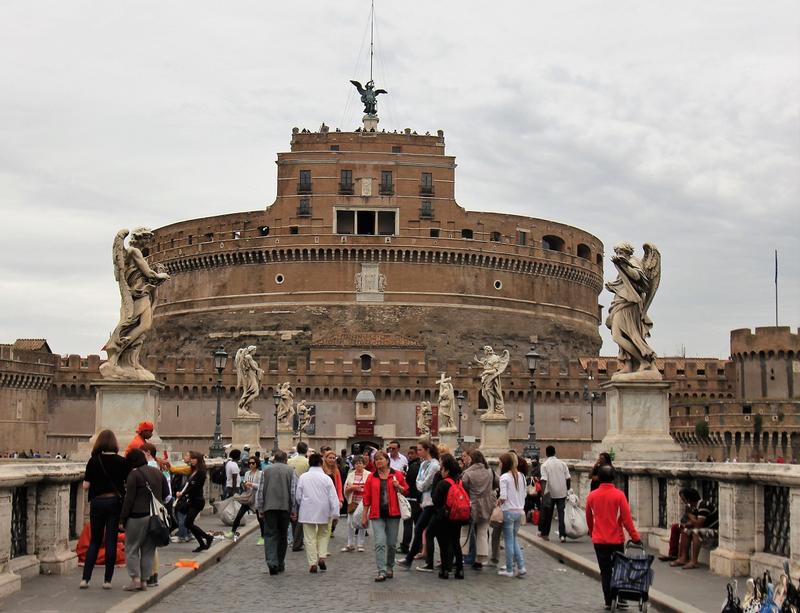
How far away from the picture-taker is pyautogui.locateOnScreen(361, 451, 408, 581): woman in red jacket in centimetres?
1236

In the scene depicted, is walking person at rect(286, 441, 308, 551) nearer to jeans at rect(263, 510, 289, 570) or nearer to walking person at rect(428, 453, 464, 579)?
jeans at rect(263, 510, 289, 570)

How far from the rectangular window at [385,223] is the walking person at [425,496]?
6630 cm

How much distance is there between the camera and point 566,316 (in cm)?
8425

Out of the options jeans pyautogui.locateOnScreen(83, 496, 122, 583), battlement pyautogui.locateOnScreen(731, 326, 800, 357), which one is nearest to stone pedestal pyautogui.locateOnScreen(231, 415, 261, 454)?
jeans pyautogui.locateOnScreen(83, 496, 122, 583)

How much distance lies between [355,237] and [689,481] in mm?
66124

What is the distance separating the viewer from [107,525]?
1078cm

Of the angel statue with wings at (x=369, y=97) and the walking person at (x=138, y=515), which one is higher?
the angel statue with wings at (x=369, y=97)

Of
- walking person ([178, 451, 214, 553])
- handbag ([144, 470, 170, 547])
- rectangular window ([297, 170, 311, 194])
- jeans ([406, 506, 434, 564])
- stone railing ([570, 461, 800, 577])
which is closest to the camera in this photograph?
stone railing ([570, 461, 800, 577])

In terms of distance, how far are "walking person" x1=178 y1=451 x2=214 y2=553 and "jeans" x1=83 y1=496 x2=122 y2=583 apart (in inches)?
154

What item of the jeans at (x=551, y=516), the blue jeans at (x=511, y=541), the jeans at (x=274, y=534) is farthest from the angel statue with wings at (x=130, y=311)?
the jeans at (x=551, y=516)

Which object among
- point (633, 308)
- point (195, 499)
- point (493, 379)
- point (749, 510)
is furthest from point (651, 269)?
point (493, 379)

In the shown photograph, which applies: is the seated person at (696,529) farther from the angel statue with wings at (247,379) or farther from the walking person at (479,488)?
the angel statue with wings at (247,379)

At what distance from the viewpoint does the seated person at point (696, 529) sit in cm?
1170

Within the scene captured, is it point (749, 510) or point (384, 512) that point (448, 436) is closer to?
point (384, 512)
